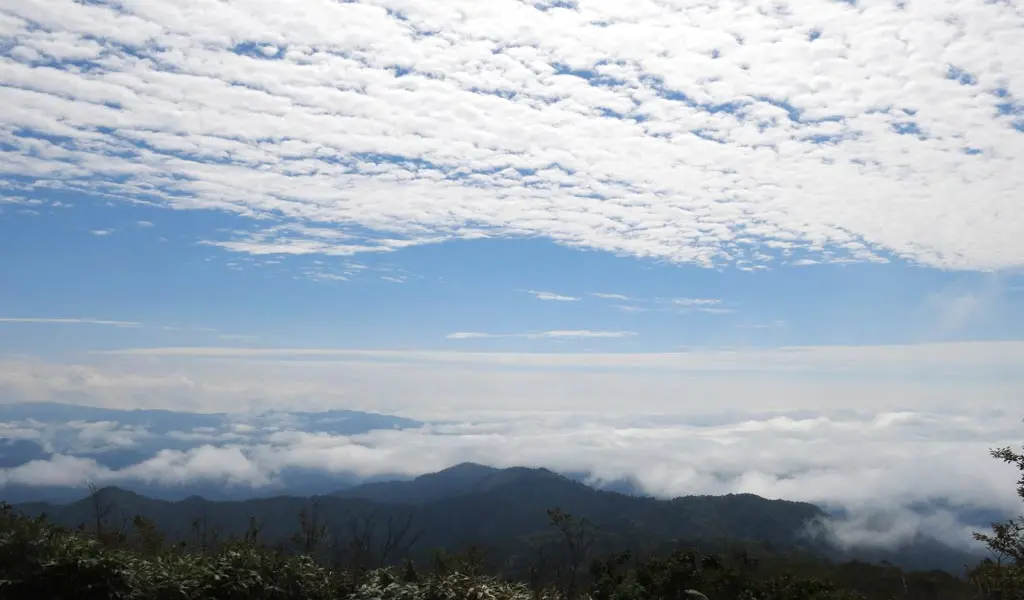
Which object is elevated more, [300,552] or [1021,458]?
[1021,458]

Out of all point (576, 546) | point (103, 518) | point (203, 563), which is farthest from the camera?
point (103, 518)

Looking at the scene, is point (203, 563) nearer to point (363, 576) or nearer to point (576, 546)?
point (363, 576)

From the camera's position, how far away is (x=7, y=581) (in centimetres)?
976

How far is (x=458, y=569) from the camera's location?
11.5m

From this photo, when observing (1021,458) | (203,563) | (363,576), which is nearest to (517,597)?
(363,576)

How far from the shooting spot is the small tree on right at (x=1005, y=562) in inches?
410

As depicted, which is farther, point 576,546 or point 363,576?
point 576,546

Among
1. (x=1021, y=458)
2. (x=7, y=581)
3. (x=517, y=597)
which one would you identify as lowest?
(x=517, y=597)

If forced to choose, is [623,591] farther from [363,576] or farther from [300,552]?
[300,552]

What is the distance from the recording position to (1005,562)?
1204cm

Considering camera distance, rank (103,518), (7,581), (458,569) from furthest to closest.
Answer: (103,518) → (458,569) → (7,581)

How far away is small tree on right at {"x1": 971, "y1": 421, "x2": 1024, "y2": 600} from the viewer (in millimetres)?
10422

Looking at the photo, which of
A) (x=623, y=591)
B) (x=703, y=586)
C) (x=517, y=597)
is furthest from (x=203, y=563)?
(x=703, y=586)

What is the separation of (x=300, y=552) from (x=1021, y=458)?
37.2ft
